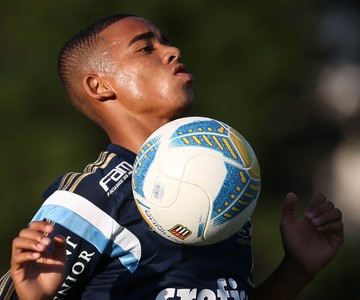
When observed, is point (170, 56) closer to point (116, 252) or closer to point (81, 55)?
point (81, 55)

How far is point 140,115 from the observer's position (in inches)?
198

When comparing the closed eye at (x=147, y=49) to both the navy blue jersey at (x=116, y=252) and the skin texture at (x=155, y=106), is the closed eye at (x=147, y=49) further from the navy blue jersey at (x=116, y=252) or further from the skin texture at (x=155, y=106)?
the navy blue jersey at (x=116, y=252)

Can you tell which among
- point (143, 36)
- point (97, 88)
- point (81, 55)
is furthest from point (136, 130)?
point (81, 55)

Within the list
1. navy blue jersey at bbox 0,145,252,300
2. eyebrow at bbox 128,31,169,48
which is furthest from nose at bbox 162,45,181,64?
navy blue jersey at bbox 0,145,252,300

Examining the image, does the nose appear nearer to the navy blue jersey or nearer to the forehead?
the forehead

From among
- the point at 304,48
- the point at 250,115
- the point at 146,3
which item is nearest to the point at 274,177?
the point at 250,115

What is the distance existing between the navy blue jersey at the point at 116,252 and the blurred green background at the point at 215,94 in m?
6.38

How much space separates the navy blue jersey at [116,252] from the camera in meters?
4.41

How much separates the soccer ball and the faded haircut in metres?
1.03

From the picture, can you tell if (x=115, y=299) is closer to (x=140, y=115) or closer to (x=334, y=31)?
(x=140, y=115)

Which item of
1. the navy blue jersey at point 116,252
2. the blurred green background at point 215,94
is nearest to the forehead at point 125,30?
the navy blue jersey at point 116,252

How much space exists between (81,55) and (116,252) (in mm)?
1329

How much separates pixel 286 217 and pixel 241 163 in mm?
957

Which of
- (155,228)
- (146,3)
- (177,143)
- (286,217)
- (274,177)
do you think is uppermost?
(177,143)
